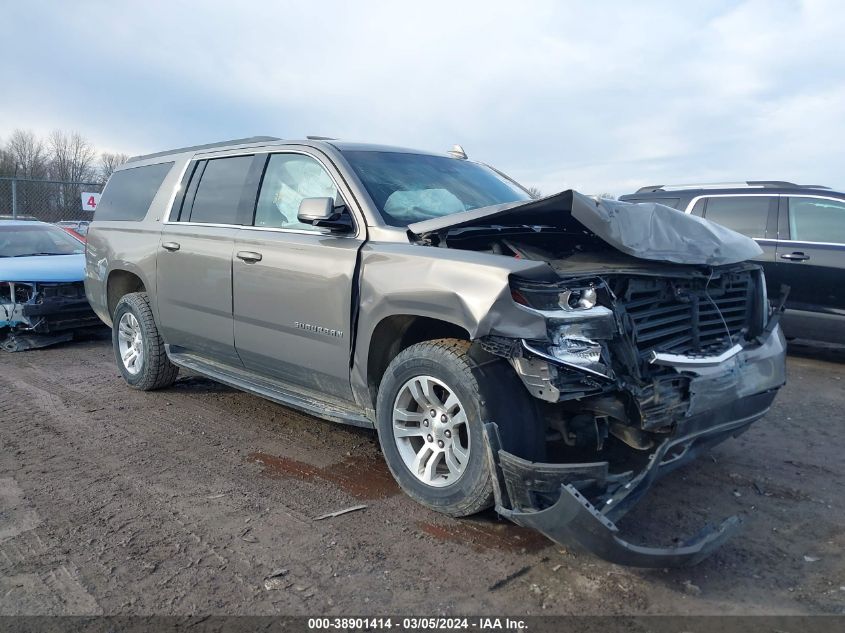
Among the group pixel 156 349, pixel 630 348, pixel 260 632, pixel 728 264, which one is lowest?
pixel 260 632

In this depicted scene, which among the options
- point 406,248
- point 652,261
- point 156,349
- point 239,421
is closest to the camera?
point 652,261

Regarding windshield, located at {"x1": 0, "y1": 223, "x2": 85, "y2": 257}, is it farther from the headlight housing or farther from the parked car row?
the headlight housing

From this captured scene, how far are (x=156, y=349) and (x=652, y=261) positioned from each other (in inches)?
163

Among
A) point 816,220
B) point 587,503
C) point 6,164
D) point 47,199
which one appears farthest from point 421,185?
point 6,164

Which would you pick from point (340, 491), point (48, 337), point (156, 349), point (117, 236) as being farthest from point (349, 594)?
point (48, 337)

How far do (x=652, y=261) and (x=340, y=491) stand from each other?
6.81 feet

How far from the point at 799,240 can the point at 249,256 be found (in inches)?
234

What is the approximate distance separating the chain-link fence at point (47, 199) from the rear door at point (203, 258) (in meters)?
12.3

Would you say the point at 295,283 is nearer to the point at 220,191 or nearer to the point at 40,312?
the point at 220,191

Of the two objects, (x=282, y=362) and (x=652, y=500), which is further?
(x=282, y=362)

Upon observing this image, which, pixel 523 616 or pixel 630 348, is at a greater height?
pixel 630 348

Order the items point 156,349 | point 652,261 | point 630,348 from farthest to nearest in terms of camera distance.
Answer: point 156,349
point 652,261
point 630,348

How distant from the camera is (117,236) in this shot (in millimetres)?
5934

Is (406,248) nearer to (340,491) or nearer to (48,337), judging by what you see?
(340,491)
